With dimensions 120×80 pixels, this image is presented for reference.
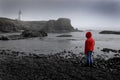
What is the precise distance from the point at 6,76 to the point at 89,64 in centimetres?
745

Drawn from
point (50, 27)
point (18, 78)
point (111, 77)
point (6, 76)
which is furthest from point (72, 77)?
point (50, 27)

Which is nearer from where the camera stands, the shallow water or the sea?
the sea

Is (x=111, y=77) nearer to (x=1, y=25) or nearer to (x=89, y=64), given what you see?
(x=89, y=64)

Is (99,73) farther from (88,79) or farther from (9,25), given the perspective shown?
(9,25)

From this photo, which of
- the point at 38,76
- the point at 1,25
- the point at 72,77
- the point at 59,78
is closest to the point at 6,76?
the point at 38,76

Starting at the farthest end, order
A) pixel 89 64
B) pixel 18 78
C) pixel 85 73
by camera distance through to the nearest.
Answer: pixel 89 64, pixel 85 73, pixel 18 78

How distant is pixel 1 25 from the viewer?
130000 mm

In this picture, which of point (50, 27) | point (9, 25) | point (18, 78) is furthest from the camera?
point (50, 27)

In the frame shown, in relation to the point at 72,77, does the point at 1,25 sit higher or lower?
higher

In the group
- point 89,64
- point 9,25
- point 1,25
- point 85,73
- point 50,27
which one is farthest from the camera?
point 50,27

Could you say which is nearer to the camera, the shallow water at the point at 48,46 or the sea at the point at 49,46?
the sea at the point at 49,46

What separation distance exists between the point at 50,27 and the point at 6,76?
580 feet

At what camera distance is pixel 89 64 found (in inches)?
611

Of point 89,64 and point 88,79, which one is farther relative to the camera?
point 89,64
